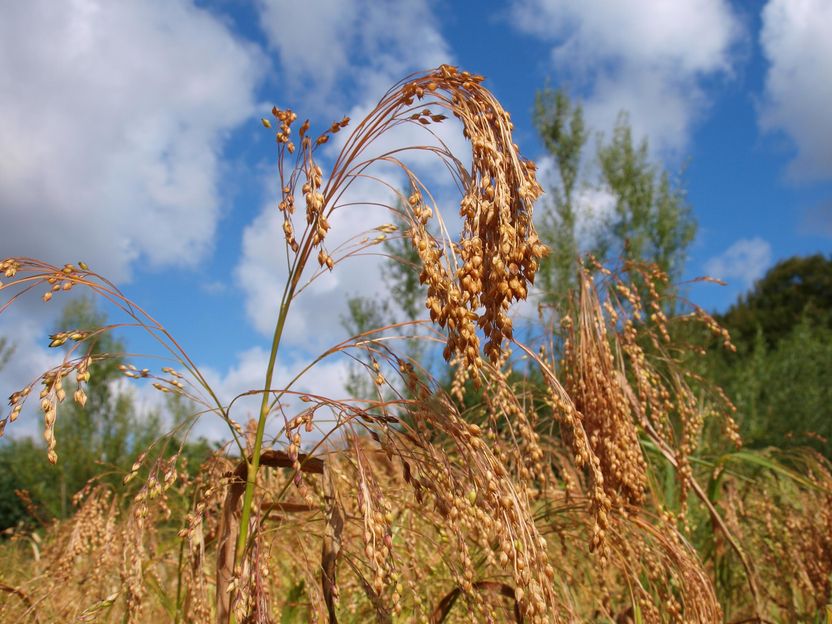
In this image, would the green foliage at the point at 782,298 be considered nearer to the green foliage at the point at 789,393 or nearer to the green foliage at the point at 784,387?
the green foliage at the point at 784,387

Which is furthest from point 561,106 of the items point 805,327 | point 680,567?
point 680,567

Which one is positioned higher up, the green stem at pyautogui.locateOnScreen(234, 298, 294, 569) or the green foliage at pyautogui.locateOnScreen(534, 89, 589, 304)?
the green foliage at pyautogui.locateOnScreen(534, 89, 589, 304)

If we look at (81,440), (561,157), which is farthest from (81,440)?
(561,157)

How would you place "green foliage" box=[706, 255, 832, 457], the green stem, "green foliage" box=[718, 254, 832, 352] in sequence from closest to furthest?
the green stem, "green foliage" box=[706, 255, 832, 457], "green foliage" box=[718, 254, 832, 352]

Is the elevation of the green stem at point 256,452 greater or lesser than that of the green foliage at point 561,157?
lesser

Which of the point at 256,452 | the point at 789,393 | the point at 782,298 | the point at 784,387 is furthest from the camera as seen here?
the point at 782,298

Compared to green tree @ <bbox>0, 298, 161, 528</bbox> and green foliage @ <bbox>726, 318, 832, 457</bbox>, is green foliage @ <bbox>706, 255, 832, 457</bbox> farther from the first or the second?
green tree @ <bbox>0, 298, 161, 528</bbox>

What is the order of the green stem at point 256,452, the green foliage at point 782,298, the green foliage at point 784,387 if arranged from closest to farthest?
the green stem at point 256,452, the green foliage at point 784,387, the green foliage at point 782,298

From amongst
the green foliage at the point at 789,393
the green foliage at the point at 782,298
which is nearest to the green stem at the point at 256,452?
the green foliage at the point at 789,393

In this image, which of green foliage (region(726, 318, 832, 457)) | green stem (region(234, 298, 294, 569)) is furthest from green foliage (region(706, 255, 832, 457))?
green stem (region(234, 298, 294, 569))

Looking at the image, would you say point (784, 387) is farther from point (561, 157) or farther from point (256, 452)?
point (256, 452)

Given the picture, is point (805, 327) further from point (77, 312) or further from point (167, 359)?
point (167, 359)

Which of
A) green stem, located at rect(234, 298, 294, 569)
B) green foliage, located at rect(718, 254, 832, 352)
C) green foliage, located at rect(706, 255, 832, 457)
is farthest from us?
green foliage, located at rect(718, 254, 832, 352)

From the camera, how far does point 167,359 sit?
1.51 meters
